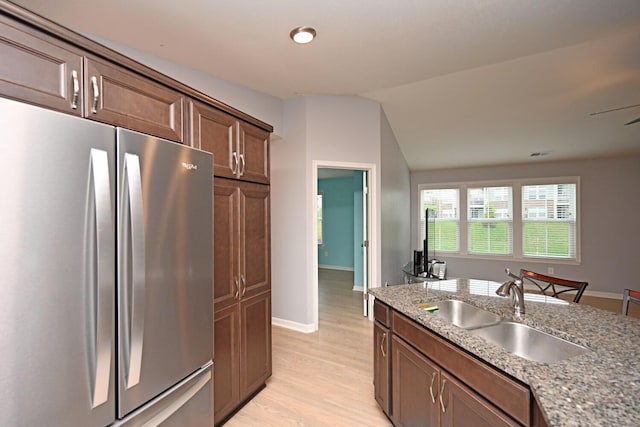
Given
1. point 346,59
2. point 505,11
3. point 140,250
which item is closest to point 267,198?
point 140,250

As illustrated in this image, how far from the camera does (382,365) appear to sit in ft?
6.85

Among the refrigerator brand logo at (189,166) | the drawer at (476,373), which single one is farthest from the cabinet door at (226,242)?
the drawer at (476,373)

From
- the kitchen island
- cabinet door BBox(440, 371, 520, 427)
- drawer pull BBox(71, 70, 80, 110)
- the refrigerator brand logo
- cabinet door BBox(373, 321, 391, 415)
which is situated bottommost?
cabinet door BBox(373, 321, 391, 415)

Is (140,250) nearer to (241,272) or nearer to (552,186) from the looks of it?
(241,272)

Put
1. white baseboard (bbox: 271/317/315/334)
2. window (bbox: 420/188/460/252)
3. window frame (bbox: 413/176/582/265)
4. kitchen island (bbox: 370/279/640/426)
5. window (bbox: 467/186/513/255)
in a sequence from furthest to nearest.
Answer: window (bbox: 420/188/460/252) → window (bbox: 467/186/513/255) → window frame (bbox: 413/176/582/265) → white baseboard (bbox: 271/317/315/334) → kitchen island (bbox: 370/279/640/426)

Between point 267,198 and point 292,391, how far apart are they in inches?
64.9

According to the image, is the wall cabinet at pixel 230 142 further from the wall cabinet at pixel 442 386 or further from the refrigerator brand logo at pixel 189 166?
the wall cabinet at pixel 442 386

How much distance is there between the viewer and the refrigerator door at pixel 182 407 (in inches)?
51.4

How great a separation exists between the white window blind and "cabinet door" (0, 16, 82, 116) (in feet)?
23.4

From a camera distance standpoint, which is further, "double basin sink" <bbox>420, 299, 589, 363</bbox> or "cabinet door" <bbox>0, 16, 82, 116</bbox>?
"double basin sink" <bbox>420, 299, 589, 363</bbox>

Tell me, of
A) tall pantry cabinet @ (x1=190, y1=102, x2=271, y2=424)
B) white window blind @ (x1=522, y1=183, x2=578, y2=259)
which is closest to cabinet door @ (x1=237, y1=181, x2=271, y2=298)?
tall pantry cabinet @ (x1=190, y1=102, x2=271, y2=424)

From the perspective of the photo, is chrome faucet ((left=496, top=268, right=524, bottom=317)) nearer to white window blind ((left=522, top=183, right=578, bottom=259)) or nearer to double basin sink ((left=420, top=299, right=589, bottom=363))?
double basin sink ((left=420, top=299, right=589, bottom=363))

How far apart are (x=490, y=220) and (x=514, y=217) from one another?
439 millimetres

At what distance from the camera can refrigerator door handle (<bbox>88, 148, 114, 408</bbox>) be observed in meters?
1.09
